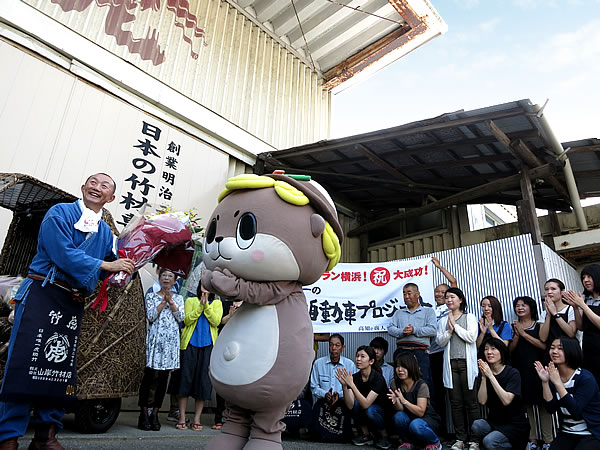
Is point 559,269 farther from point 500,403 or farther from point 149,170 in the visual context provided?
point 149,170

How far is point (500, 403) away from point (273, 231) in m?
3.11

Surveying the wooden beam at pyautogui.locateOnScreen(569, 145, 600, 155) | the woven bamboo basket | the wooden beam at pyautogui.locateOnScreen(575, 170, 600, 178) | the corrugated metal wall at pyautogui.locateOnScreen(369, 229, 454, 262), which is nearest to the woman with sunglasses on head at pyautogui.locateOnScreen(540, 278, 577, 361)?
the wooden beam at pyautogui.locateOnScreen(569, 145, 600, 155)

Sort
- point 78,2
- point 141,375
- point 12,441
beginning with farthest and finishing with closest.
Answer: point 78,2 < point 141,375 < point 12,441

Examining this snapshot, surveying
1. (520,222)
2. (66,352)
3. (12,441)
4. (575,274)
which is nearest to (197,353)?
(66,352)

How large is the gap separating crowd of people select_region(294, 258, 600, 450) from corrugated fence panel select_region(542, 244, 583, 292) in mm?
1217

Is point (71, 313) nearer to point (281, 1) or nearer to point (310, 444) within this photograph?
point (310, 444)

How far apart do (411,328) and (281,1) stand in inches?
272

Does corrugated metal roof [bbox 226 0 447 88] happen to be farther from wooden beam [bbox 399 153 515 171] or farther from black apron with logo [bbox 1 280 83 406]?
black apron with logo [bbox 1 280 83 406]

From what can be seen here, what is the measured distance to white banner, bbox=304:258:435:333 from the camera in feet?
18.6

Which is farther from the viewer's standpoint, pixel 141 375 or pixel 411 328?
pixel 411 328

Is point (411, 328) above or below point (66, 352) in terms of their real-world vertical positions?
above

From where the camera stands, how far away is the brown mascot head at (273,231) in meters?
2.30

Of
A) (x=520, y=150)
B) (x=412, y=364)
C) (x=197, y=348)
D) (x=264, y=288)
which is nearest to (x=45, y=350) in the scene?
(x=264, y=288)

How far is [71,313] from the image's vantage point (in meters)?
2.73
